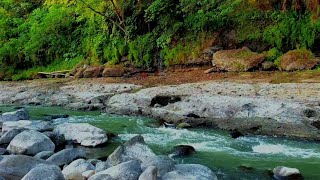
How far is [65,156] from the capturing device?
23.6 ft

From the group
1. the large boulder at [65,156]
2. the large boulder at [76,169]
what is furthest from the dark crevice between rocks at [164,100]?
the large boulder at [76,169]

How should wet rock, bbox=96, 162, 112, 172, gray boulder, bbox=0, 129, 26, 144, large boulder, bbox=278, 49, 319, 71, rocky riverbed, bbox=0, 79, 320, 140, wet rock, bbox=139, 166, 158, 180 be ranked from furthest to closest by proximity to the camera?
large boulder, bbox=278, 49, 319, 71 < rocky riverbed, bbox=0, 79, 320, 140 < gray boulder, bbox=0, 129, 26, 144 < wet rock, bbox=96, 162, 112, 172 < wet rock, bbox=139, 166, 158, 180

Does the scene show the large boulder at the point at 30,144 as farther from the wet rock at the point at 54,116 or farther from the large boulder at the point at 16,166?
the wet rock at the point at 54,116

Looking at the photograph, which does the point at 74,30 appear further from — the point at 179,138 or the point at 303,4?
the point at 179,138

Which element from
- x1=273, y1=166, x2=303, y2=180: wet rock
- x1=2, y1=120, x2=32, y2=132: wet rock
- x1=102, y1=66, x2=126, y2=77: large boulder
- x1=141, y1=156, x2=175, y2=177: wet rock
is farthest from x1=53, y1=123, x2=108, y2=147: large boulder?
x1=102, y1=66, x2=126, y2=77: large boulder

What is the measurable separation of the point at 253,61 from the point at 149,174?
10684 millimetres

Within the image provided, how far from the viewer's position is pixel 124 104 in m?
12.6

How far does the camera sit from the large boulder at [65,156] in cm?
703

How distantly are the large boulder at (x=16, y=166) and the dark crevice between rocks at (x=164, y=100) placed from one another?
5.69 meters

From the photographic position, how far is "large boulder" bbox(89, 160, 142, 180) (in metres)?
5.70

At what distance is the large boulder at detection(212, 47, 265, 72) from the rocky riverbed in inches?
101

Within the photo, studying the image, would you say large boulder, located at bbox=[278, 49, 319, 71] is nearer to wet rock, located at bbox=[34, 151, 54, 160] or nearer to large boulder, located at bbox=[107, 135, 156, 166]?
large boulder, located at bbox=[107, 135, 156, 166]

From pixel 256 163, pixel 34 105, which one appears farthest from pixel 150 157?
pixel 34 105

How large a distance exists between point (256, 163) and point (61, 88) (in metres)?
11.0
